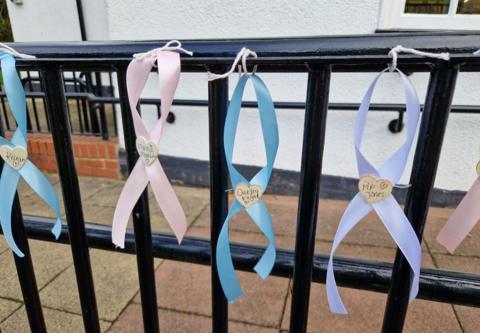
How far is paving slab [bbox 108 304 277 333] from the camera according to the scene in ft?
5.93

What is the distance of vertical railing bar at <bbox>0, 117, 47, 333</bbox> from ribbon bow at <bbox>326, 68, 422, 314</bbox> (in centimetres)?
82

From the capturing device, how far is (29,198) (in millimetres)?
3322

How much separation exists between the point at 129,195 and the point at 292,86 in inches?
98.1

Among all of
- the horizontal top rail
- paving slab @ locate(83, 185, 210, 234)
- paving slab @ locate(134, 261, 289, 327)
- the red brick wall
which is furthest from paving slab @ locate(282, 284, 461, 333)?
the red brick wall

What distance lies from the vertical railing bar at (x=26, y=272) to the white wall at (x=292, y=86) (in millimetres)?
2134

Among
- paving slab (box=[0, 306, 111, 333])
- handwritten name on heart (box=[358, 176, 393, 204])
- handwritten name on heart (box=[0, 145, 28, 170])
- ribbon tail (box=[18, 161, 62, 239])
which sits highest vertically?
handwritten name on heart (box=[358, 176, 393, 204])

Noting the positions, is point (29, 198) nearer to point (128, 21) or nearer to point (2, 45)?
point (128, 21)

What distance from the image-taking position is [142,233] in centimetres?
79

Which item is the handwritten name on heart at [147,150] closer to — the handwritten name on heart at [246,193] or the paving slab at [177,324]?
the handwritten name on heart at [246,193]

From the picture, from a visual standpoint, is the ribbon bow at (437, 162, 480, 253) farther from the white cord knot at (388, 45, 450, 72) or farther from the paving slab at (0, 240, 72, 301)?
the paving slab at (0, 240, 72, 301)

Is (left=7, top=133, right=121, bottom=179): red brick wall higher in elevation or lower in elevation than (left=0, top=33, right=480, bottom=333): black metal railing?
lower

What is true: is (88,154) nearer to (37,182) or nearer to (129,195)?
(37,182)

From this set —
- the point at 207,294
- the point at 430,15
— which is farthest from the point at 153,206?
the point at 430,15

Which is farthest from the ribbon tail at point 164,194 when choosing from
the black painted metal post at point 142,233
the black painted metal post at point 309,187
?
the black painted metal post at point 309,187
